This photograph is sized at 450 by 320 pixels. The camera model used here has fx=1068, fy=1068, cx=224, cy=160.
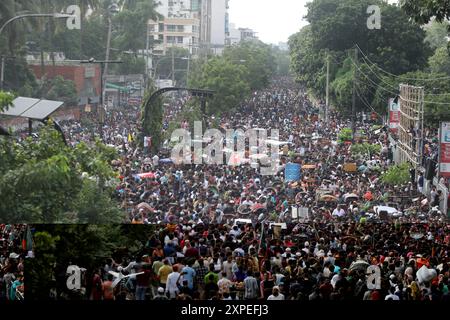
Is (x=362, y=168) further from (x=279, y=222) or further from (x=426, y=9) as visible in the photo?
(x=426, y=9)

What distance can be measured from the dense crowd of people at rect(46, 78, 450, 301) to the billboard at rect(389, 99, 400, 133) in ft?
2.20

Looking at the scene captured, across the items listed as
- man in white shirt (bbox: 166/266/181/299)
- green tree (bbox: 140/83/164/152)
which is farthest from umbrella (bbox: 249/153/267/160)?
man in white shirt (bbox: 166/266/181/299)

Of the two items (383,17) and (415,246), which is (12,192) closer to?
(415,246)

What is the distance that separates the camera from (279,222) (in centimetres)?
1827

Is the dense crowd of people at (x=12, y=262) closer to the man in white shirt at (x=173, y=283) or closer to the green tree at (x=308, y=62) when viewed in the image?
the man in white shirt at (x=173, y=283)

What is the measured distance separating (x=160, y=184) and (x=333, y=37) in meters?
6.91

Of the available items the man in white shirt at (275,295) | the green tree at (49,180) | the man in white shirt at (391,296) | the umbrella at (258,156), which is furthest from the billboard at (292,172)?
the man in white shirt at (275,295)

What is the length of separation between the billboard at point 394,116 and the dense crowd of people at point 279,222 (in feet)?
2.20

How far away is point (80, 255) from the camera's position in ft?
43.9

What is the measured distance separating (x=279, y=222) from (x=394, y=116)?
1160cm

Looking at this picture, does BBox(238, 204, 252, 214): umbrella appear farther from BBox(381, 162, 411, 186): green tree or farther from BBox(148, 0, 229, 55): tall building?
BBox(381, 162, 411, 186): green tree

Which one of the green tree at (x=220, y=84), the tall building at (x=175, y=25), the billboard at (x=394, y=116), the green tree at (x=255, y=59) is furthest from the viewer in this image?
the green tree at (x=255, y=59)

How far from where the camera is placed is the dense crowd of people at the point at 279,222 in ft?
41.2

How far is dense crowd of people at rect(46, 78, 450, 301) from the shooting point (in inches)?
495
